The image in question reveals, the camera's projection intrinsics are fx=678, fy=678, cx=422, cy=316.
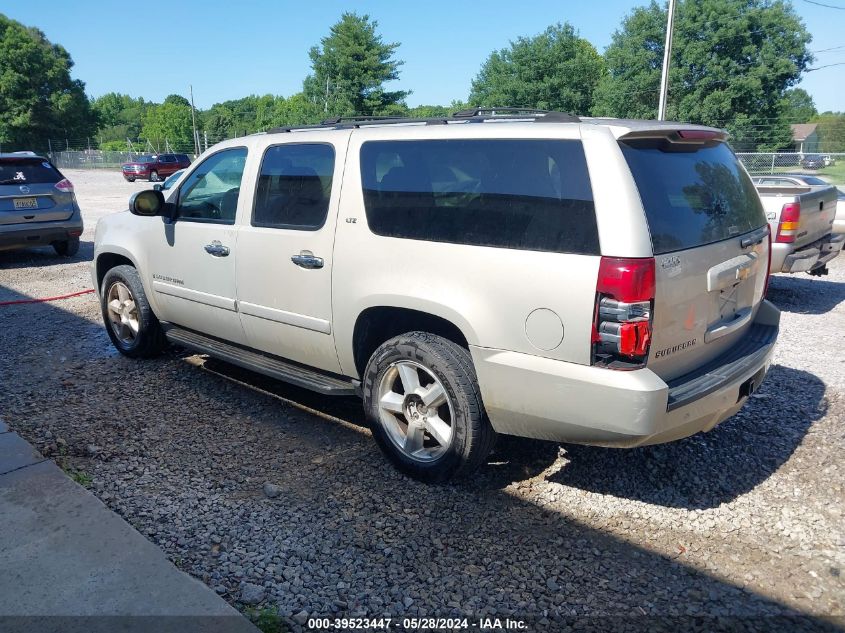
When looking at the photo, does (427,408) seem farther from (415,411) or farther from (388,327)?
(388,327)

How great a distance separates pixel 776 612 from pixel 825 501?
3.72ft

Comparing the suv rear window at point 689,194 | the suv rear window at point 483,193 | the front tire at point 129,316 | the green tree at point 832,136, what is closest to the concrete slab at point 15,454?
the front tire at point 129,316

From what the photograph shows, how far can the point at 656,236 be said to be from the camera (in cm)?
299

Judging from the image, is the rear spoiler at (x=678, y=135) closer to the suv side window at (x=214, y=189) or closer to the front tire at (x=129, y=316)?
the suv side window at (x=214, y=189)

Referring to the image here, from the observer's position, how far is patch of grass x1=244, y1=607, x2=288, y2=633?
2.63m

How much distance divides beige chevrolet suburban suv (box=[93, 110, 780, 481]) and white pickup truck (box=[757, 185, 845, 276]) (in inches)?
165

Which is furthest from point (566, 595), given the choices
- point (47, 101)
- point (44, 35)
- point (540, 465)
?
point (44, 35)

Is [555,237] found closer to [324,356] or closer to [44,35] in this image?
[324,356]

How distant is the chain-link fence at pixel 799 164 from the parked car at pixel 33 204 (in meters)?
23.5

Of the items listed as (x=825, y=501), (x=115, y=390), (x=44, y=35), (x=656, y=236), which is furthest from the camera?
(x=44, y=35)

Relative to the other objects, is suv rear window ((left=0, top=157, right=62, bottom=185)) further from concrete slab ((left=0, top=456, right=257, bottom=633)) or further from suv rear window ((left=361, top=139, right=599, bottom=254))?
suv rear window ((left=361, top=139, right=599, bottom=254))

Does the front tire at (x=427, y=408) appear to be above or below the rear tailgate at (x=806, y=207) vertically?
below

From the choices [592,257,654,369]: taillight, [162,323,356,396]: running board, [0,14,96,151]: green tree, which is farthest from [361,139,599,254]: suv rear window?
[0,14,96,151]: green tree

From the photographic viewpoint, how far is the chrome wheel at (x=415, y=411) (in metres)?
3.62
